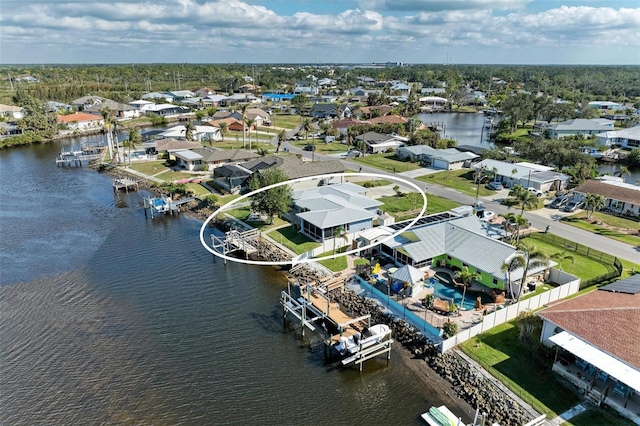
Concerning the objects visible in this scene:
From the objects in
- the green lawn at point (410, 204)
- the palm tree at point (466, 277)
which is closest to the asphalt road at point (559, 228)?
the green lawn at point (410, 204)

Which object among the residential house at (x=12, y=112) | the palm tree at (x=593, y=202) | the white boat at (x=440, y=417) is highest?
the residential house at (x=12, y=112)

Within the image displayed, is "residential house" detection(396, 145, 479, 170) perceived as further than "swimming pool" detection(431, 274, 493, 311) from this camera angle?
Yes

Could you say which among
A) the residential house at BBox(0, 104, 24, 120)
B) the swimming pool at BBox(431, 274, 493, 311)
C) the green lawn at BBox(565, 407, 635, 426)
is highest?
the residential house at BBox(0, 104, 24, 120)

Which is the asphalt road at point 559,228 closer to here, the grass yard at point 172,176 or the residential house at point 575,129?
the grass yard at point 172,176

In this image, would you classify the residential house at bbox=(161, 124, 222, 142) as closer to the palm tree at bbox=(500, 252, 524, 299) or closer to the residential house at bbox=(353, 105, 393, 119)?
the residential house at bbox=(353, 105, 393, 119)

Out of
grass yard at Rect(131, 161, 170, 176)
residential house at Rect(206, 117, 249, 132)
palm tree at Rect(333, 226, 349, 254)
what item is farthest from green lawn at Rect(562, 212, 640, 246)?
residential house at Rect(206, 117, 249, 132)

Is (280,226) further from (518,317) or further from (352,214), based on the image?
(518,317)
